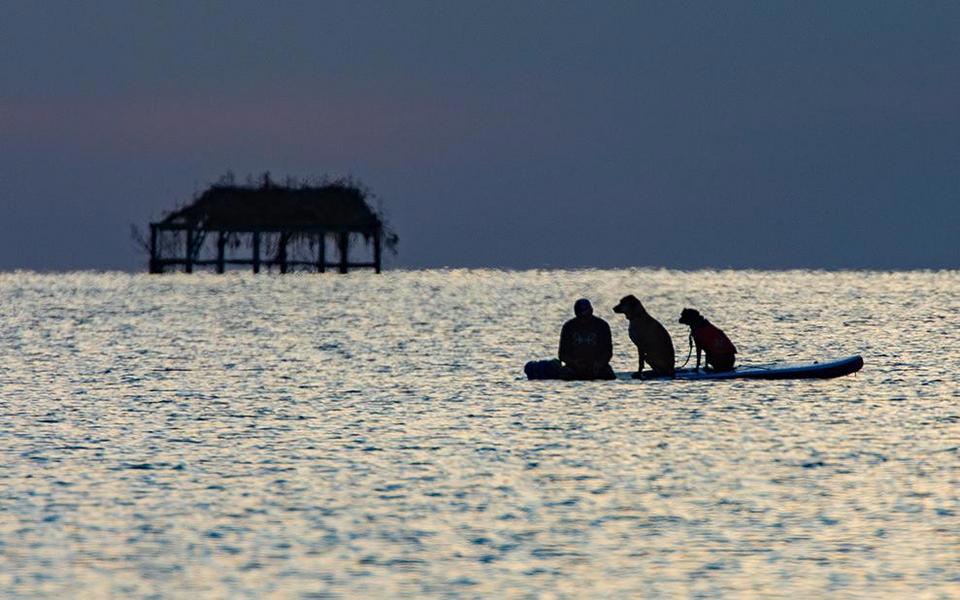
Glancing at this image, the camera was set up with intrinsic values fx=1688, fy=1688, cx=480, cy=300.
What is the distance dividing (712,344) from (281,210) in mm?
80552

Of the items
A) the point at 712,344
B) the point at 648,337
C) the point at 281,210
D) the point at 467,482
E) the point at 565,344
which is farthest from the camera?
the point at 281,210

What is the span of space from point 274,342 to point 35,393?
18.4 m

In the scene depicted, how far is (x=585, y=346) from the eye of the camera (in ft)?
84.5

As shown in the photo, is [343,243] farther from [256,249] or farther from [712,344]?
[712,344]

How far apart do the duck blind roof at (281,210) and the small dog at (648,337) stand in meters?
78.3

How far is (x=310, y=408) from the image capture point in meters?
24.5

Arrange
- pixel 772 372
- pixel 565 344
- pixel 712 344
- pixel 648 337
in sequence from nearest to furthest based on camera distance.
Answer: pixel 648 337 < pixel 565 344 < pixel 712 344 < pixel 772 372

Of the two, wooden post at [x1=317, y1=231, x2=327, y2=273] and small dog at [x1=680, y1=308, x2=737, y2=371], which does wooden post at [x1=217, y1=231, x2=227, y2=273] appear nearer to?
wooden post at [x1=317, y1=231, x2=327, y2=273]

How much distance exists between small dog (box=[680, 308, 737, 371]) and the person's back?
133cm

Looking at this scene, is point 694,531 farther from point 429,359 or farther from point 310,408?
point 429,359

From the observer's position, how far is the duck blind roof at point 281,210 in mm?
103500

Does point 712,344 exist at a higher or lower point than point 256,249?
lower

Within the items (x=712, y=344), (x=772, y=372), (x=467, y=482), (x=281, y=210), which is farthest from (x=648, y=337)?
(x=281, y=210)

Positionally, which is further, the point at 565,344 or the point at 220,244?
the point at 220,244
